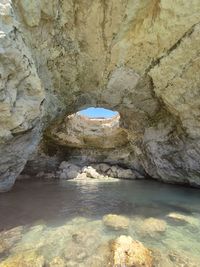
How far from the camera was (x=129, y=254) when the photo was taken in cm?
395

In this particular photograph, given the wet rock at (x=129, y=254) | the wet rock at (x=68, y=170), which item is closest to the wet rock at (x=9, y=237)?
the wet rock at (x=129, y=254)

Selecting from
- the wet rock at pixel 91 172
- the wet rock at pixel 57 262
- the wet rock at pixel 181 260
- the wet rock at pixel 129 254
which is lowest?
the wet rock at pixel 57 262

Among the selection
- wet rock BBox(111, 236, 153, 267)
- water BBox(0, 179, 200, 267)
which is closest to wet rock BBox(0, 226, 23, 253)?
water BBox(0, 179, 200, 267)

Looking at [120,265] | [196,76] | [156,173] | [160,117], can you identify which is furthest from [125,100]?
[120,265]

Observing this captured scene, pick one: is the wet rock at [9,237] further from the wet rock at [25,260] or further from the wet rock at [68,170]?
the wet rock at [68,170]

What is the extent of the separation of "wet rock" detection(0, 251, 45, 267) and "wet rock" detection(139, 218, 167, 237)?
2208 mm

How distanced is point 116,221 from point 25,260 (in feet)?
8.19

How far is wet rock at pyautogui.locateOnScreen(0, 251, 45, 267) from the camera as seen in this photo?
3750 mm

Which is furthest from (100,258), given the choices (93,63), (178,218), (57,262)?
(93,63)

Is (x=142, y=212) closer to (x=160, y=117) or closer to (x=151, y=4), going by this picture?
(x=160, y=117)

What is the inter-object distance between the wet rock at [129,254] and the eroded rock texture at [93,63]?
4.23 metres

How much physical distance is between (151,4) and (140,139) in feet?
23.7

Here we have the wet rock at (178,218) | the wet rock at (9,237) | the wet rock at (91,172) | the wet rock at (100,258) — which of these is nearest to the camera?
the wet rock at (100,258)

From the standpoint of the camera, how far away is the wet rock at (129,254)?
381cm
